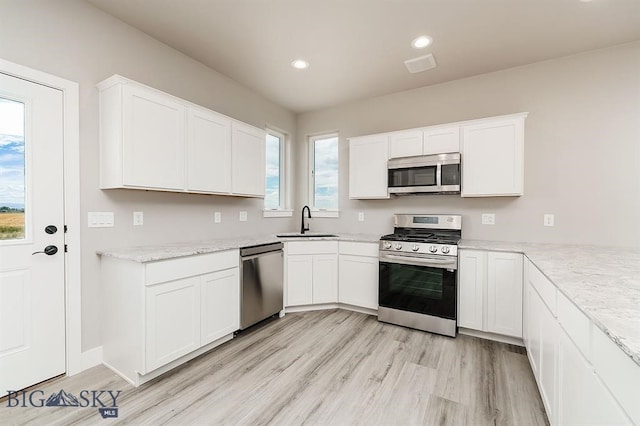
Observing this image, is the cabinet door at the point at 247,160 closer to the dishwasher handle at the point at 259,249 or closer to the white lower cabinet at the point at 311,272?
the dishwasher handle at the point at 259,249

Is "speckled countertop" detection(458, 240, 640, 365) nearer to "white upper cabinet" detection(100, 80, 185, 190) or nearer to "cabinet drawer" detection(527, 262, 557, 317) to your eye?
"cabinet drawer" detection(527, 262, 557, 317)

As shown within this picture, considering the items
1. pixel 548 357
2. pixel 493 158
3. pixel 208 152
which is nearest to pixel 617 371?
pixel 548 357

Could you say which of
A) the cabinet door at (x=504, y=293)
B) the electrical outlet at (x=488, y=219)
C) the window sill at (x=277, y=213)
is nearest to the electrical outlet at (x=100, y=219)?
the window sill at (x=277, y=213)

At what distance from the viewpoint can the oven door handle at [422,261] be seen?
2826mm

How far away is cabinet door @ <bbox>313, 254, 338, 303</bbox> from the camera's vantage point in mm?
3590

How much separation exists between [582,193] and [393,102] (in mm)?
2346

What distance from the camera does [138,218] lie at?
2.55 meters

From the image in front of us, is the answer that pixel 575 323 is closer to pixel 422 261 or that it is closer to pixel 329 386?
pixel 329 386

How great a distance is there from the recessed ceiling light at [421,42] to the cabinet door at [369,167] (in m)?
1.06

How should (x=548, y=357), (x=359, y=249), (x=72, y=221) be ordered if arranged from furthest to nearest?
(x=359, y=249), (x=72, y=221), (x=548, y=357)

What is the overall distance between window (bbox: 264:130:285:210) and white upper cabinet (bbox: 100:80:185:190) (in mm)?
1876

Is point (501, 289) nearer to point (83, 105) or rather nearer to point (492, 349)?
point (492, 349)

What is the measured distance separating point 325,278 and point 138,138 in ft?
8.08

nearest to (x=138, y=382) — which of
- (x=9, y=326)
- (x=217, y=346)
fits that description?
(x=217, y=346)
